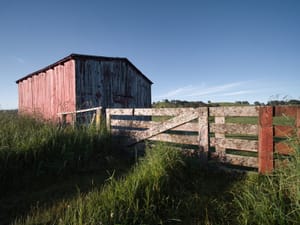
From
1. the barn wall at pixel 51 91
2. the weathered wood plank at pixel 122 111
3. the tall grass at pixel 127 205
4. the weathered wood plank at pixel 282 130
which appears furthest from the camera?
the barn wall at pixel 51 91

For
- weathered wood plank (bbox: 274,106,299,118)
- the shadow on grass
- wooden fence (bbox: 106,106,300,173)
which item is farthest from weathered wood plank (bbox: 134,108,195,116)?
weathered wood plank (bbox: 274,106,299,118)

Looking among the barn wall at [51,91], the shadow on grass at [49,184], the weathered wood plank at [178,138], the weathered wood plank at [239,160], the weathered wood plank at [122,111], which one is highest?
the barn wall at [51,91]

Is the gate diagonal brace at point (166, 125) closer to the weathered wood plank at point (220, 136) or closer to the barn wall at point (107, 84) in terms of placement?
the weathered wood plank at point (220, 136)

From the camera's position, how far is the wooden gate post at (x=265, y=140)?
11.7 feet

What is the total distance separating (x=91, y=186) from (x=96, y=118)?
10.6ft

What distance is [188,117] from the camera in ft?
15.3

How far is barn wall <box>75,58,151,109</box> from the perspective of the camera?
9.27 m

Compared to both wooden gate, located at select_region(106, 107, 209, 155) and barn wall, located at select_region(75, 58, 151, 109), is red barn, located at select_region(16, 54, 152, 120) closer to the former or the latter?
barn wall, located at select_region(75, 58, 151, 109)

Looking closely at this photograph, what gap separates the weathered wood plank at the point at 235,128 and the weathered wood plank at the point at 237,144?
17 cm

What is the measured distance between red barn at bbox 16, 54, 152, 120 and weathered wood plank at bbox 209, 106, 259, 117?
6.44 meters

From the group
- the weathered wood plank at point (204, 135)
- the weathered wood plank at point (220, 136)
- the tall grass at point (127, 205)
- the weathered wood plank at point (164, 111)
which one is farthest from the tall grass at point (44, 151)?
the weathered wood plank at point (220, 136)

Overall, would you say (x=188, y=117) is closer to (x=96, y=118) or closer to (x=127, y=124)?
(x=127, y=124)

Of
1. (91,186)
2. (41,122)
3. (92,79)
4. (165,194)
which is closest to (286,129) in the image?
(165,194)

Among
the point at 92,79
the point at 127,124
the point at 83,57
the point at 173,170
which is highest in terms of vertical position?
the point at 83,57
